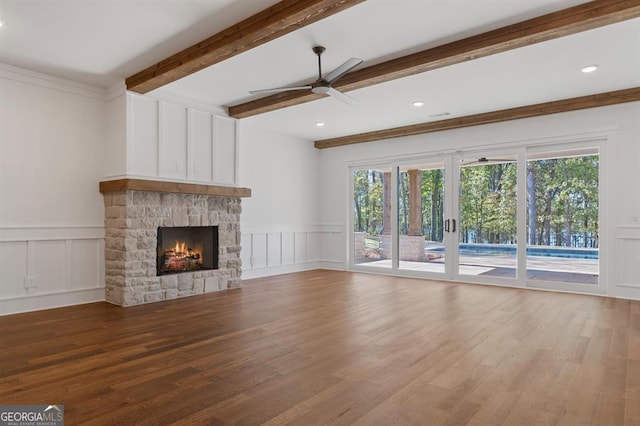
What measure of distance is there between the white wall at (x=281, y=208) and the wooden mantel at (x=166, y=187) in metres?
1.18

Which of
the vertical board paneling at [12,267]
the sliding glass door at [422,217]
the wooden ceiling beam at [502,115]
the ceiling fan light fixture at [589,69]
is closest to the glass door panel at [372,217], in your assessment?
the sliding glass door at [422,217]

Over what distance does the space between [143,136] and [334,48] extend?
2.88m

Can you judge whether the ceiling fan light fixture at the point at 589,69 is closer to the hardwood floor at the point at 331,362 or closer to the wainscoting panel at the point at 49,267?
the hardwood floor at the point at 331,362

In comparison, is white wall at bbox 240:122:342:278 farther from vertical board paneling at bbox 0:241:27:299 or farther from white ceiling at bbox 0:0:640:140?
vertical board paneling at bbox 0:241:27:299

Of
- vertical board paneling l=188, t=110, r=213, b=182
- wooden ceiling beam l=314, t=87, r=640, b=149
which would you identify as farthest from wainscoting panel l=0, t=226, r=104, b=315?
wooden ceiling beam l=314, t=87, r=640, b=149

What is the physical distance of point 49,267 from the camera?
493 centimetres

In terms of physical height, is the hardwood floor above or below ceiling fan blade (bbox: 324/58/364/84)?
below

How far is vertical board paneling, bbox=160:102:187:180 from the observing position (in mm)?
5535

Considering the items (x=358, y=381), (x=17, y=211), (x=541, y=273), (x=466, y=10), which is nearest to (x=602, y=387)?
(x=358, y=381)

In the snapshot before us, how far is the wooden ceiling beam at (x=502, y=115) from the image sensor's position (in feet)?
17.9

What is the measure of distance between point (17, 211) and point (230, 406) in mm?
4040

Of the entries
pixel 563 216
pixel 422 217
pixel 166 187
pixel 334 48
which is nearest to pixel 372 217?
pixel 422 217

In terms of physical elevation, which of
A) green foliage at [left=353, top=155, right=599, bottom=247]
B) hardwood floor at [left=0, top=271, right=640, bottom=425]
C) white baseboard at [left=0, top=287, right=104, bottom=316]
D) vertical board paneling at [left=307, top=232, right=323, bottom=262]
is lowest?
hardwood floor at [left=0, top=271, right=640, bottom=425]

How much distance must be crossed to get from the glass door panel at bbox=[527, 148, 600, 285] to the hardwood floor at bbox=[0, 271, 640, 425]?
1.00 metres
